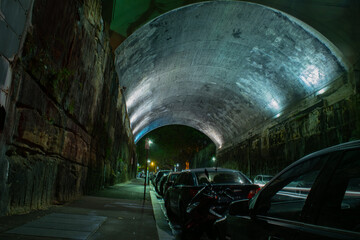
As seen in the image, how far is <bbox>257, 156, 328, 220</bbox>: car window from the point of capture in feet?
6.82

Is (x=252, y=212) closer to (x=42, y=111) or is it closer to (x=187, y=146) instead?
(x=42, y=111)

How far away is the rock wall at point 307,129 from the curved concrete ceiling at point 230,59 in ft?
2.73

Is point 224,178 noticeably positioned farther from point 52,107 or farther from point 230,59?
point 230,59

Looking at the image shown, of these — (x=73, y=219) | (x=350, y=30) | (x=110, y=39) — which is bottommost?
(x=73, y=219)

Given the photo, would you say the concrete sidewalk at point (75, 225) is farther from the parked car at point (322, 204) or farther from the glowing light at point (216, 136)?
the glowing light at point (216, 136)

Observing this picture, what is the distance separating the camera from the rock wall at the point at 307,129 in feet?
44.7

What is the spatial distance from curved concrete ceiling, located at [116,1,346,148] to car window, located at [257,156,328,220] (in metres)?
11.1

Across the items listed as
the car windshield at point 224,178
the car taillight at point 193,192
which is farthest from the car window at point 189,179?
the car taillight at point 193,192

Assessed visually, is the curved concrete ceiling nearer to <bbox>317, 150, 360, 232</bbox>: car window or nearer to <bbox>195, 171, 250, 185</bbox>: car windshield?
<bbox>195, 171, 250, 185</bbox>: car windshield

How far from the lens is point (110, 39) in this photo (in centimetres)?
1199

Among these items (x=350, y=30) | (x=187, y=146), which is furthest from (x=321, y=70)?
(x=187, y=146)

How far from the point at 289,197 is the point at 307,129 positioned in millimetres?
16346

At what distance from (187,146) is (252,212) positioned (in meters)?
55.2

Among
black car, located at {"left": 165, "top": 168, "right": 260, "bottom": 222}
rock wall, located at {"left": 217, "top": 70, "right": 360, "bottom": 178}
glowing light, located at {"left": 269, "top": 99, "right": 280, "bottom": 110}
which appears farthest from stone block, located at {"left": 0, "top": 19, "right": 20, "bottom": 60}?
glowing light, located at {"left": 269, "top": 99, "right": 280, "bottom": 110}
